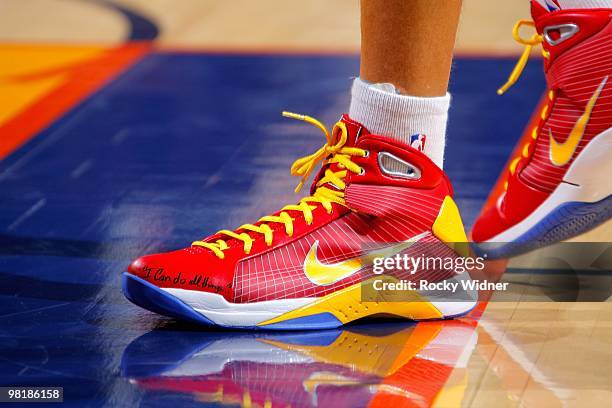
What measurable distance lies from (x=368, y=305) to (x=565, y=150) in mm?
390

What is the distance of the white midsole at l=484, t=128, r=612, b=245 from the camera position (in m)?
1.44

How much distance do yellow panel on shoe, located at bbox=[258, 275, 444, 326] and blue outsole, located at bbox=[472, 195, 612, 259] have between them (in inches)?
8.9

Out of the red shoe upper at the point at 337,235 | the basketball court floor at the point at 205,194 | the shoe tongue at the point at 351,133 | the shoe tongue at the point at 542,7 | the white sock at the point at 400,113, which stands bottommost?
the basketball court floor at the point at 205,194

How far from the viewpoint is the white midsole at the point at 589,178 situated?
144 cm

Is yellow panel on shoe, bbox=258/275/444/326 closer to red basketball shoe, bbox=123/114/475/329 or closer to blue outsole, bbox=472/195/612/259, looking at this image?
red basketball shoe, bbox=123/114/475/329

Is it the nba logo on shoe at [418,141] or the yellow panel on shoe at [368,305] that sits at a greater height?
the nba logo on shoe at [418,141]

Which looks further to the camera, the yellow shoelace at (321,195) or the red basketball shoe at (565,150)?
Result: the red basketball shoe at (565,150)

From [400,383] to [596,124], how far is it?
528 mm

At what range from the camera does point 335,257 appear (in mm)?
1339

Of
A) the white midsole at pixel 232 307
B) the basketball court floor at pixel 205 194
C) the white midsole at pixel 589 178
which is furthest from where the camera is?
the white midsole at pixel 589 178

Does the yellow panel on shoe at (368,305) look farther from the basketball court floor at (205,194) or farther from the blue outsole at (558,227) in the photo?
the blue outsole at (558,227)

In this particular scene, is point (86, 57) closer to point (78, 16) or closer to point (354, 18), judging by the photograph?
point (78, 16)

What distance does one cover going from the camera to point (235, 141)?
221 cm

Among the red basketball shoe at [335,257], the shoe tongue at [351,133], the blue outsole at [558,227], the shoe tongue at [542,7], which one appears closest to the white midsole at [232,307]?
the red basketball shoe at [335,257]
